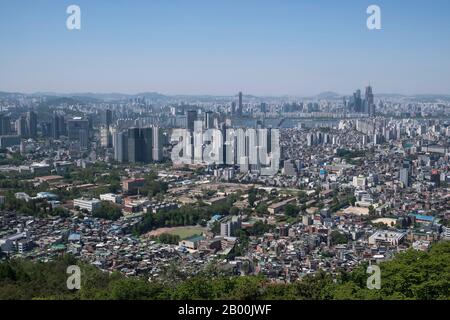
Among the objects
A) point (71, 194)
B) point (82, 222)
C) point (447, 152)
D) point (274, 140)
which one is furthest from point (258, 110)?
point (82, 222)

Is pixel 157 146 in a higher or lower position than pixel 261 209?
higher

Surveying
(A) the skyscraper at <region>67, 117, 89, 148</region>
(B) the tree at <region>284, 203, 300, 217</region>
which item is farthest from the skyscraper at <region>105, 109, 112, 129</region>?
(B) the tree at <region>284, 203, 300, 217</region>

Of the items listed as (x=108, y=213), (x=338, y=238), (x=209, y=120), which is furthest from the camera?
(x=209, y=120)

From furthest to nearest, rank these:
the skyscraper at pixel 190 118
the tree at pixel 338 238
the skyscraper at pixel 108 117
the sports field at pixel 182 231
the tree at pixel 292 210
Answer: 1. the skyscraper at pixel 190 118
2. the skyscraper at pixel 108 117
3. the tree at pixel 292 210
4. the sports field at pixel 182 231
5. the tree at pixel 338 238

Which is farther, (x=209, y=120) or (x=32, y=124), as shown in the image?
(x=209, y=120)

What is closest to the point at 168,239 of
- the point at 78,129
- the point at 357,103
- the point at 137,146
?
the point at 137,146

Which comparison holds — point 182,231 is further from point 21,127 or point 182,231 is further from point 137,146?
point 21,127

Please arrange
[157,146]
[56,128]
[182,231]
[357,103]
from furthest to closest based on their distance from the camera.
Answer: [357,103] < [56,128] < [157,146] < [182,231]

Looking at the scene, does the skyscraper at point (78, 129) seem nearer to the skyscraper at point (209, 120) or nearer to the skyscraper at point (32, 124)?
the skyscraper at point (32, 124)

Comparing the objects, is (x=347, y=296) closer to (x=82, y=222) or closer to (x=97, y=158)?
(x=82, y=222)

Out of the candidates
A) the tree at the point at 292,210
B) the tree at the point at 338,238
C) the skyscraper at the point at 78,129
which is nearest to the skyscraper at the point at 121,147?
the skyscraper at the point at 78,129

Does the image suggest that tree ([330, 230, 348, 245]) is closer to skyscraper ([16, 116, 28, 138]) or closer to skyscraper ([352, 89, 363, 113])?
skyscraper ([352, 89, 363, 113])
